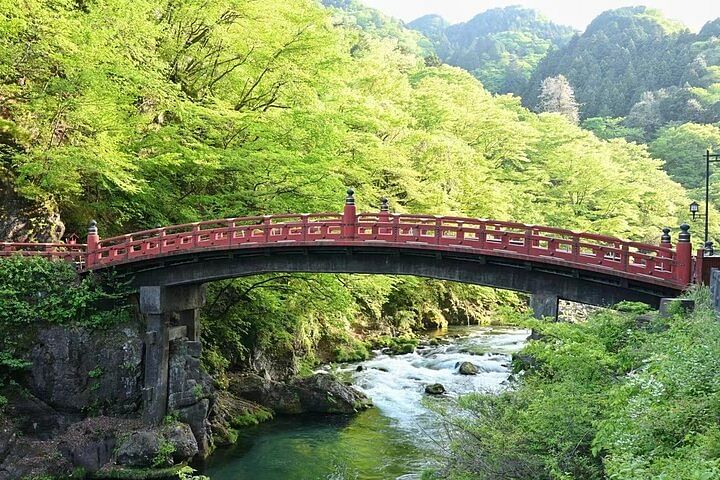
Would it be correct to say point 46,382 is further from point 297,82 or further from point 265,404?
point 297,82

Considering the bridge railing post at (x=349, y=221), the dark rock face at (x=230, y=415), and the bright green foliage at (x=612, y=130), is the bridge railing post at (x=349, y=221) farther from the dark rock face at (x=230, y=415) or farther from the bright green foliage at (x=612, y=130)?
the bright green foliage at (x=612, y=130)

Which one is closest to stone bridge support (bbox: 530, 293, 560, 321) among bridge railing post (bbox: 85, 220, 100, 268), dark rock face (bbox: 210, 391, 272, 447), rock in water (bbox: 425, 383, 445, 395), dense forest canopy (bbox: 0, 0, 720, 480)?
dense forest canopy (bbox: 0, 0, 720, 480)

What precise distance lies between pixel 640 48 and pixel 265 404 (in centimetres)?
7833

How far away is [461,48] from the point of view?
13425 cm

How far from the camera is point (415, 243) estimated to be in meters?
18.0

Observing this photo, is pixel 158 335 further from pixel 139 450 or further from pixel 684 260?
pixel 684 260

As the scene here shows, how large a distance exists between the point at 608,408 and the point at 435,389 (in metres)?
15.3

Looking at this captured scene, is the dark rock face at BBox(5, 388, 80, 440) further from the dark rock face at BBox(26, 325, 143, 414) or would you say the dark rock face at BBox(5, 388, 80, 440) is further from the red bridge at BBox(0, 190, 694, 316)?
the red bridge at BBox(0, 190, 694, 316)

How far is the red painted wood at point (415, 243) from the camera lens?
1521 centimetres

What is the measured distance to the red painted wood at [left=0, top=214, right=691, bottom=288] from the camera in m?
15.2

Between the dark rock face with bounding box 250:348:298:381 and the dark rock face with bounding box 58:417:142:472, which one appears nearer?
the dark rock face with bounding box 58:417:142:472

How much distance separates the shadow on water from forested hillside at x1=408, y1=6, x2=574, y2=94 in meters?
78.8

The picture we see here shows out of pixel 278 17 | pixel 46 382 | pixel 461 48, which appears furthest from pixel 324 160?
pixel 461 48

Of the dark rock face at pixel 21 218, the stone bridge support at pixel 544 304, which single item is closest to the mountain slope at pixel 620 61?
the stone bridge support at pixel 544 304
